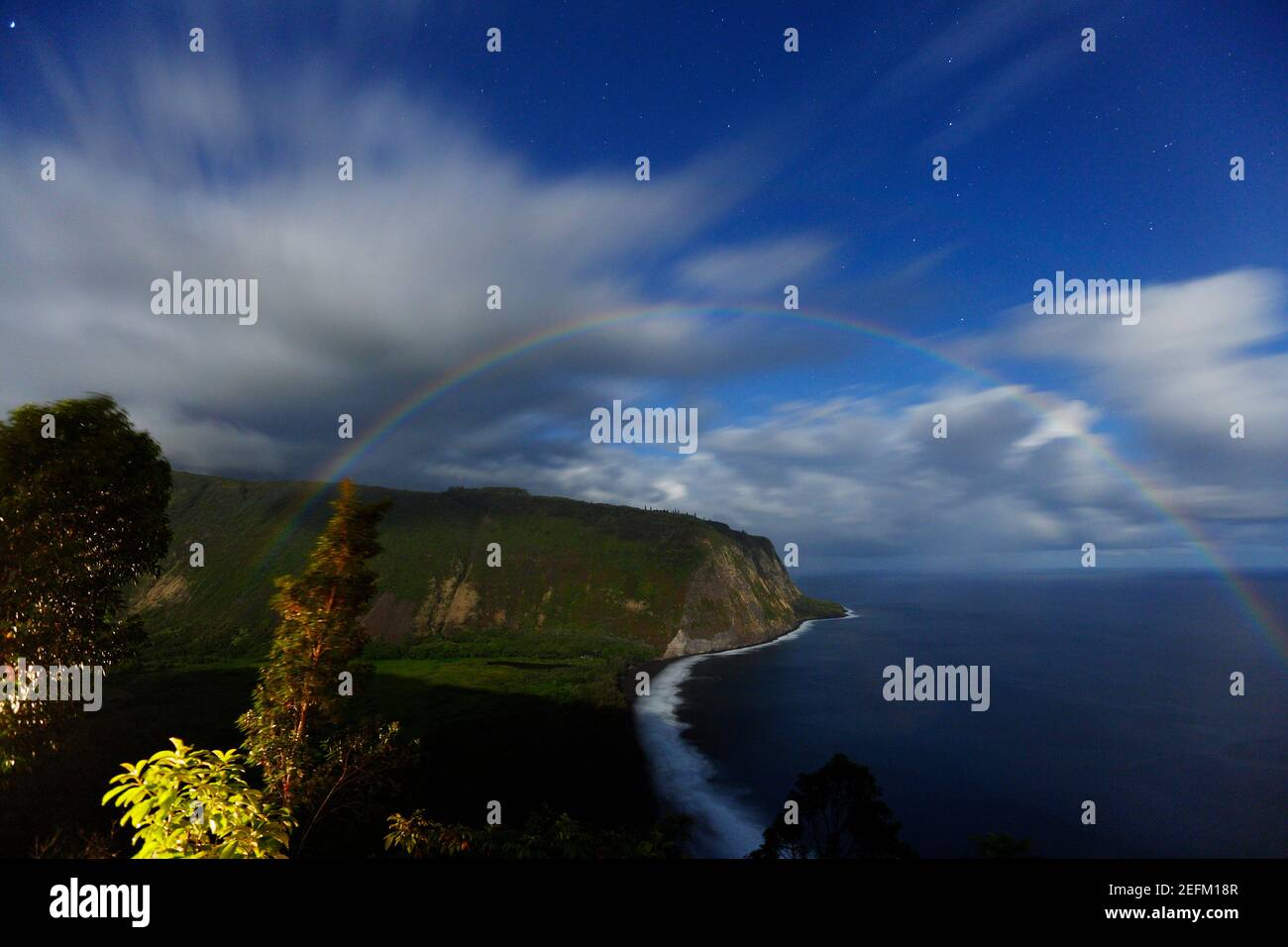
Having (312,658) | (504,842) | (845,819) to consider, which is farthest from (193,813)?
(845,819)

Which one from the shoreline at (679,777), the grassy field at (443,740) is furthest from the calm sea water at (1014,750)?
the grassy field at (443,740)

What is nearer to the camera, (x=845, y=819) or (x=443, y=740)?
(x=845, y=819)

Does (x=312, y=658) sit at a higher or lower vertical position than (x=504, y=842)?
higher

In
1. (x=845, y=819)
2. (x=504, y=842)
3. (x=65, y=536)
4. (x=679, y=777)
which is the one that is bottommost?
(x=679, y=777)

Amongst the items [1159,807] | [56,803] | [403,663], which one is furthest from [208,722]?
[1159,807]

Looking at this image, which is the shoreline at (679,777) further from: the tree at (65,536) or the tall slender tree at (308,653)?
the tree at (65,536)

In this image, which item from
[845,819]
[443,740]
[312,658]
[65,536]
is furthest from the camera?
[443,740]

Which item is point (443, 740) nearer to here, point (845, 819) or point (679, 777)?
point (679, 777)
